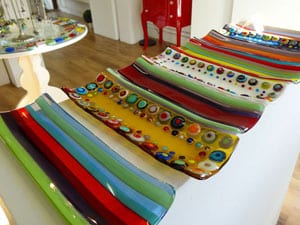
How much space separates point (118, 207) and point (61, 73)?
9.05 ft

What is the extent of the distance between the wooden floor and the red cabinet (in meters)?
0.39

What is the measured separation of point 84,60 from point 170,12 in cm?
→ 114

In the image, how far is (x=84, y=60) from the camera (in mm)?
3305

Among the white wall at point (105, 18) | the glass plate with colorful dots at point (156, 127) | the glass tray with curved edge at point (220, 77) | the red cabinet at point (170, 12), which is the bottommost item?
the white wall at point (105, 18)

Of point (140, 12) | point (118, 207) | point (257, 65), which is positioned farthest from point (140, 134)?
point (140, 12)

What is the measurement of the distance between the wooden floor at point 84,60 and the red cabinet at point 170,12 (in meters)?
0.39

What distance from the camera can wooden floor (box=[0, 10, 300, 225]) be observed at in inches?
108

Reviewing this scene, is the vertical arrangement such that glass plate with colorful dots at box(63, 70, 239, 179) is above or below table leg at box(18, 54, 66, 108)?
above

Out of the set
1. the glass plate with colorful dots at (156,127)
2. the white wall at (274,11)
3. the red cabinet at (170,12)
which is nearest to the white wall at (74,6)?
the red cabinet at (170,12)

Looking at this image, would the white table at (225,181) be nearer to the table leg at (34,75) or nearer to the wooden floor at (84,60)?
the table leg at (34,75)

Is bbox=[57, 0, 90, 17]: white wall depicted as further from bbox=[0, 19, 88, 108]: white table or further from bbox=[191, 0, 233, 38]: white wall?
bbox=[0, 19, 88, 108]: white table

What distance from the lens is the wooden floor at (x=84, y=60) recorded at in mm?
2748

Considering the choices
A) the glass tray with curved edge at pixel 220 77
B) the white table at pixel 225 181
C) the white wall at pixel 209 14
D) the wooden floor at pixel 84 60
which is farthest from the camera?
the wooden floor at pixel 84 60

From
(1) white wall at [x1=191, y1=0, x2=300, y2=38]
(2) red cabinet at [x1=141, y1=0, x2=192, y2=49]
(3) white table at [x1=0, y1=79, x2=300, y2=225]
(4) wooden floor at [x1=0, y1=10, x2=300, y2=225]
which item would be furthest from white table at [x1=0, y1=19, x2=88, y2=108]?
(2) red cabinet at [x1=141, y1=0, x2=192, y2=49]
